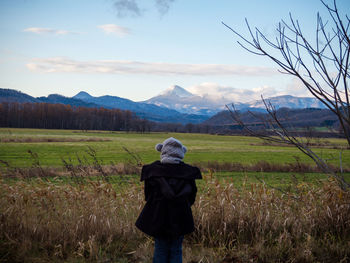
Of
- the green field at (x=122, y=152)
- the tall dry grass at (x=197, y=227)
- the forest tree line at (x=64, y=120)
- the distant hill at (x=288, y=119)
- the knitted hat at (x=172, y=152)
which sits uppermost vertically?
the forest tree line at (x=64, y=120)

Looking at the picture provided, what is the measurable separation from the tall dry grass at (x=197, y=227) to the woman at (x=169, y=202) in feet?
2.20

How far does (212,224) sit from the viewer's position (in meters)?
4.75

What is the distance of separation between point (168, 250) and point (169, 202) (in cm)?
60

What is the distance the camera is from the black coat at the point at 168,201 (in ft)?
10.7

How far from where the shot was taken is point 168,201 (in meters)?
3.33

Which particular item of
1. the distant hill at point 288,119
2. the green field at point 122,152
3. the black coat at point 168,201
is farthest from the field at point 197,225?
the green field at point 122,152

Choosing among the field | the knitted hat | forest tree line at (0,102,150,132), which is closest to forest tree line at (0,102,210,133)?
forest tree line at (0,102,150,132)

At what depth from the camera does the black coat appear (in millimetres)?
3258

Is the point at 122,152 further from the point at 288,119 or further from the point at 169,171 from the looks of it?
the point at 288,119

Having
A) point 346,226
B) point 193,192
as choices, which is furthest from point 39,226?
point 346,226

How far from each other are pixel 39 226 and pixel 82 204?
94 cm

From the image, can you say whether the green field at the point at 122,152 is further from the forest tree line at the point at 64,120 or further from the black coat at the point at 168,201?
the forest tree line at the point at 64,120

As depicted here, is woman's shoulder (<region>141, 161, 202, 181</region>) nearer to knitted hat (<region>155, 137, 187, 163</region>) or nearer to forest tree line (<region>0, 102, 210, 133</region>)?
knitted hat (<region>155, 137, 187, 163</region>)

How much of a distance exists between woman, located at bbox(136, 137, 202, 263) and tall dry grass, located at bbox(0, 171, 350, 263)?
2.20ft
